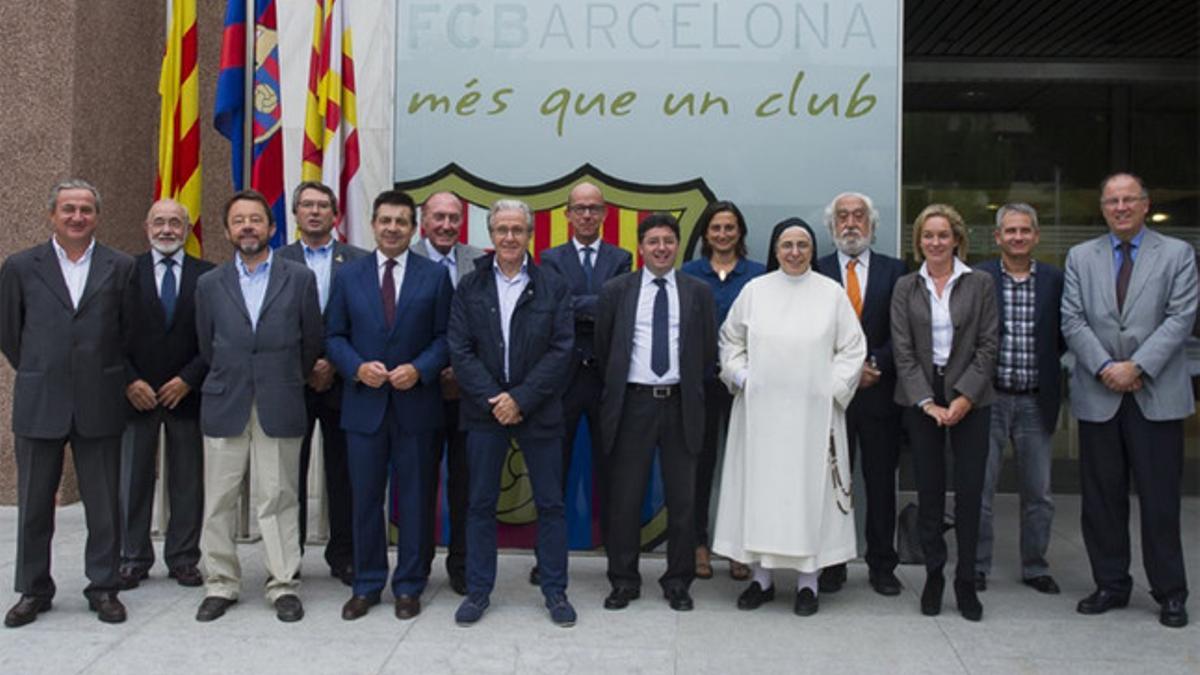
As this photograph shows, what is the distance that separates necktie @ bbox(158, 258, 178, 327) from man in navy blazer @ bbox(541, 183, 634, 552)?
193 cm

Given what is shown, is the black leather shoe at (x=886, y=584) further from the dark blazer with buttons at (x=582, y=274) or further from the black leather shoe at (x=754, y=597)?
the dark blazer with buttons at (x=582, y=274)

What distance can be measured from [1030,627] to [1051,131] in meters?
9.45

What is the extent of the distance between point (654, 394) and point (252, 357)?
1927 millimetres

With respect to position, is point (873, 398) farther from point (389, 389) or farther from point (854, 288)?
point (389, 389)

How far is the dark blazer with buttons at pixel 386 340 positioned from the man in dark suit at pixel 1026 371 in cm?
293

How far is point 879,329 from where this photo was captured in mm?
5867

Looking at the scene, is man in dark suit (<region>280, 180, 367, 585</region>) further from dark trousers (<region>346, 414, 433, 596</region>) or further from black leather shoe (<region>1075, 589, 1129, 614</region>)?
black leather shoe (<region>1075, 589, 1129, 614</region>)

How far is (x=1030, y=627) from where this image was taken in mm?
5199

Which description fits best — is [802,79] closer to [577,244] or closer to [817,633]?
[577,244]

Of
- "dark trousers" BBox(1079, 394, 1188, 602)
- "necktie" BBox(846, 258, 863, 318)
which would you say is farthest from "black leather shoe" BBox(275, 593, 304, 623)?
"dark trousers" BBox(1079, 394, 1188, 602)

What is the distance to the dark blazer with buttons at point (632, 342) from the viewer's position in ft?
17.8

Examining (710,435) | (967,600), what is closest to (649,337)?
(710,435)

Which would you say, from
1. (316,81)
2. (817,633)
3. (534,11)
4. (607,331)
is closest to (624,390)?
(607,331)

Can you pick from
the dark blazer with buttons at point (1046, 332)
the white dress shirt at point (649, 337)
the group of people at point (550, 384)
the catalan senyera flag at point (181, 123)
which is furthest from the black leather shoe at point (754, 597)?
the catalan senyera flag at point (181, 123)
